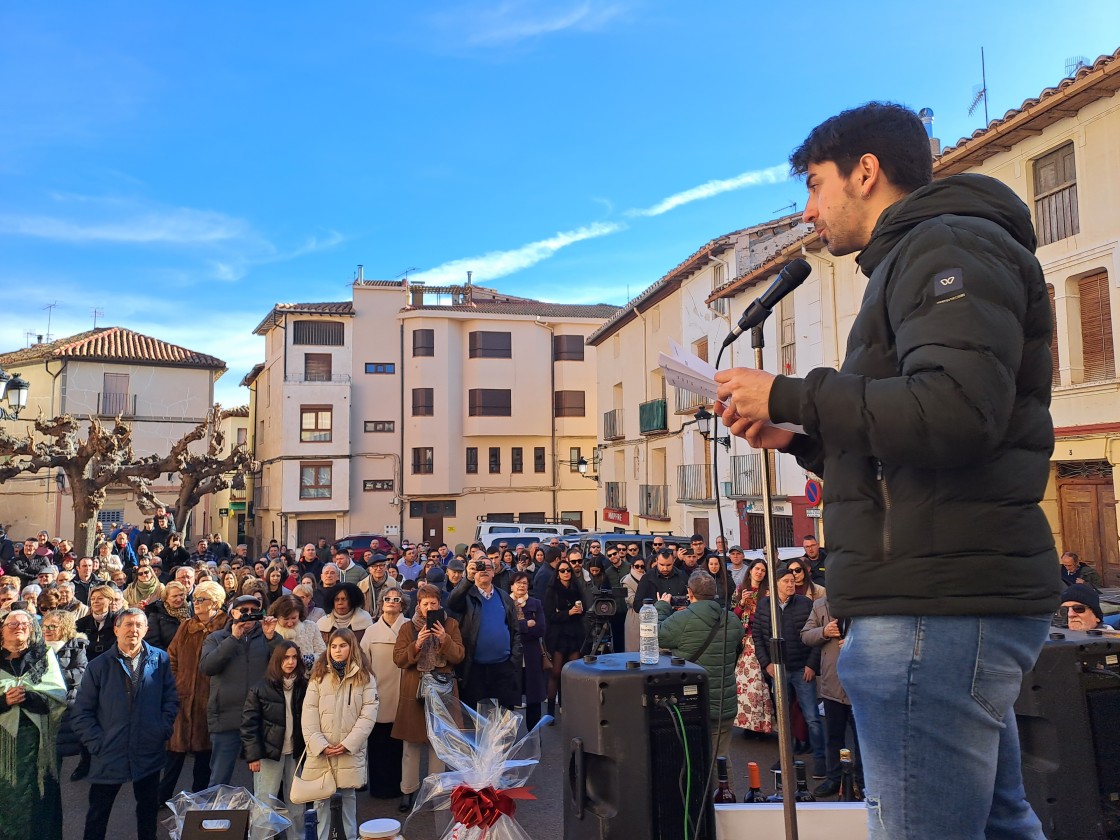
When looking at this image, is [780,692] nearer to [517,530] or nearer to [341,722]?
[341,722]

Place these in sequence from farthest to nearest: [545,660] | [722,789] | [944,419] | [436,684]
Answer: [545,660], [436,684], [722,789], [944,419]

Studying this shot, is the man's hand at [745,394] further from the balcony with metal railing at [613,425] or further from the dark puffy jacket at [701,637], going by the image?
the balcony with metal railing at [613,425]

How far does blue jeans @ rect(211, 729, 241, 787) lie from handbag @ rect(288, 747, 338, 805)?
836 mm

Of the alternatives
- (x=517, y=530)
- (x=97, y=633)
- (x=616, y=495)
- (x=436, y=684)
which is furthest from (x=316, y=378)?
(x=436, y=684)

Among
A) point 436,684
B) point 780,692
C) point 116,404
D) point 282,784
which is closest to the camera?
point 780,692

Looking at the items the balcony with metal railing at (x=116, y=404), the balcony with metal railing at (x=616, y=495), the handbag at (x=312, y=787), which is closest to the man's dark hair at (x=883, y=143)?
the handbag at (x=312, y=787)

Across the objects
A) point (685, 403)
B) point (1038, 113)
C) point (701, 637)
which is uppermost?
point (1038, 113)

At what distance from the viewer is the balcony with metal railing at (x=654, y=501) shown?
2620 centimetres

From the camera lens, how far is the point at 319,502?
35.7 meters

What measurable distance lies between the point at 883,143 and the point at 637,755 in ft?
7.04

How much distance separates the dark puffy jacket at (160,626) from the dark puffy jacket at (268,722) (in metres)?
1.75

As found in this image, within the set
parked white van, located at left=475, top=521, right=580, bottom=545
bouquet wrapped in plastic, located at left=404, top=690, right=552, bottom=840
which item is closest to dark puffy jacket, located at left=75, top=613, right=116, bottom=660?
bouquet wrapped in plastic, located at left=404, top=690, right=552, bottom=840

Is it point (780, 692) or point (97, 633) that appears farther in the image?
point (97, 633)

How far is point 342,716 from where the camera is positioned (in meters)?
5.64
